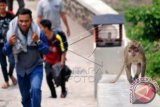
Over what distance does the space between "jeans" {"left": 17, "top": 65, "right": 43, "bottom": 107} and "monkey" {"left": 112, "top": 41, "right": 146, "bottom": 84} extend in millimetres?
1758

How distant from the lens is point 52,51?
1002 cm

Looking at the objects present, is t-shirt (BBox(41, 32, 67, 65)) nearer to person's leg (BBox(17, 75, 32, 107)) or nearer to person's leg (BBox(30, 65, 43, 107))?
person's leg (BBox(17, 75, 32, 107))

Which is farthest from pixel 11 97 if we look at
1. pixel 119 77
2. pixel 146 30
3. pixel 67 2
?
pixel 67 2

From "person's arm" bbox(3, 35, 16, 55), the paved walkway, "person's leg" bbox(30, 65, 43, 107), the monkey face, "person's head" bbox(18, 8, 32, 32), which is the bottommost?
the paved walkway

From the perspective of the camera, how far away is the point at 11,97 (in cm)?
1065

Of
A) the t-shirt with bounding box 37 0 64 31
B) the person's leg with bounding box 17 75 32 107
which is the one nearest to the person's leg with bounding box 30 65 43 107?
the person's leg with bounding box 17 75 32 107

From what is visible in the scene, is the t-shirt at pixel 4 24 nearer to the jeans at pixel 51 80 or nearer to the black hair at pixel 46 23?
the jeans at pixel 51 80

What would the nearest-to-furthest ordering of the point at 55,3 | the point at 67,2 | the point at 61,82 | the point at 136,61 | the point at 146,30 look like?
the point at 136,61 < the point at 61,82 < the point at 55,3 < the point at 146,30 < the point at 67,2

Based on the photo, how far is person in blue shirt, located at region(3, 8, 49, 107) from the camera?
815 centimetres

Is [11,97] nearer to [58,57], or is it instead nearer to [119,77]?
[58,57]

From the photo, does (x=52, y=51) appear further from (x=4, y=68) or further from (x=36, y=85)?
(x=36, y=85)

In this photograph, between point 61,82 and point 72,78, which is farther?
point 72,78

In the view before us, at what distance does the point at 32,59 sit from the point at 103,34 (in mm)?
2282

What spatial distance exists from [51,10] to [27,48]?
11.4ft
